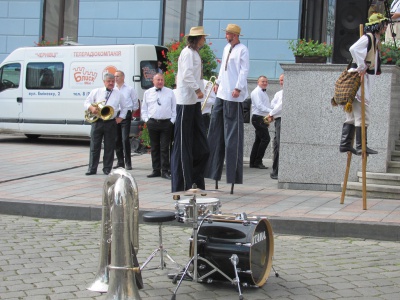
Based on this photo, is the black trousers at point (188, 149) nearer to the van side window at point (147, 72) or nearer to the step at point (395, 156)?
the step at point (395, 156)

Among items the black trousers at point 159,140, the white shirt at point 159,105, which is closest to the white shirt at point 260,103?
the white shirt at point 159,105

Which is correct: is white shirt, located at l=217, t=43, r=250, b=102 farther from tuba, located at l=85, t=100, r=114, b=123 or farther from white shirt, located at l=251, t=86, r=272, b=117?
white shirt, located at l=251, t=86, r=272, b=117

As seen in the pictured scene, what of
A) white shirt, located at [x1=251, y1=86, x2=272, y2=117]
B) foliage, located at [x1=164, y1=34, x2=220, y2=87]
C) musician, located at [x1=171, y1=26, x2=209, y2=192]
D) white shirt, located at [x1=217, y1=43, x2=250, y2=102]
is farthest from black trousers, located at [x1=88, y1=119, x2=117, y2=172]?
musician, located at [x1=171, y1=26, x2=209, y2=192]

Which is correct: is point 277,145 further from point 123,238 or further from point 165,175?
point 123,238

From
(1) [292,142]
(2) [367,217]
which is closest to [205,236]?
(2) [367,217]

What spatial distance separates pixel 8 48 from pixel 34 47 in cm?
215

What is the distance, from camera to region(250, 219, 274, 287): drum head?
224 inches

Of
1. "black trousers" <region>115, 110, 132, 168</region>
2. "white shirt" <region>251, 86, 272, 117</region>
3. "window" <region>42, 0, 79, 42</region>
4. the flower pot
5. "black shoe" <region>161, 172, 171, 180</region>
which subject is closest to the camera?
the flower pot

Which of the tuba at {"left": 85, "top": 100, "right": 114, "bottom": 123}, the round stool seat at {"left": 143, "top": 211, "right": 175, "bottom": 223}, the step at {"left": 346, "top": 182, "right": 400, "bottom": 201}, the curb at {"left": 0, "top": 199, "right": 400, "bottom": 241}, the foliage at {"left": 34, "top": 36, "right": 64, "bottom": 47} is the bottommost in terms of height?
the curb at {"left": 0, "top": 199, "right": 400, "bottom": 241}

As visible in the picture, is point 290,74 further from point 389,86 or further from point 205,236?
point 205,236

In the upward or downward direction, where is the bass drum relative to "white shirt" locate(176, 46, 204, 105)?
downward

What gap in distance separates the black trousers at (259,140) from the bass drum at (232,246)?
7871mm

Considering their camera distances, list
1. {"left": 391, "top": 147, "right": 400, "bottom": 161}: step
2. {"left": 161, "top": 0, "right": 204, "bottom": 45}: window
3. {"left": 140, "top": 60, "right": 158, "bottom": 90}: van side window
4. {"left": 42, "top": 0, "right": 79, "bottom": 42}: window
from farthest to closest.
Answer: {"left": 42, "top": 0, "right": 79, "bottom": 42}: window, {"left": 161, "top": 0, "right": 204, "bottom": 45}: window, {"left": 140, "top": 60, "right": 158, "bottom": 90}: van side window, {"left": 391, "top": 147, "right": 400, "bottom": 161}: step

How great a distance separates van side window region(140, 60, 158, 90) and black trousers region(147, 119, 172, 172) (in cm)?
439
